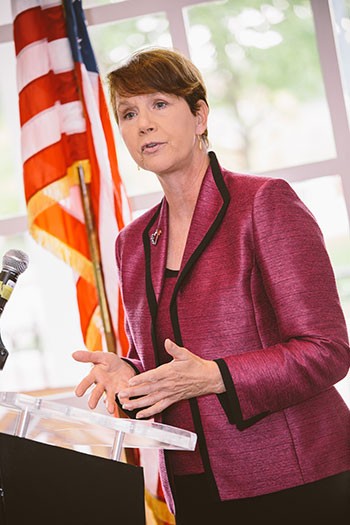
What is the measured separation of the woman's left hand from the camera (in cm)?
149

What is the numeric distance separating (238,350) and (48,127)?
80.6 inches

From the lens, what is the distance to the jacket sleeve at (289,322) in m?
1.61

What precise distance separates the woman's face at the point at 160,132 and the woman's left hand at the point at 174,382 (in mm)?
566

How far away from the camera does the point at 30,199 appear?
3.49m

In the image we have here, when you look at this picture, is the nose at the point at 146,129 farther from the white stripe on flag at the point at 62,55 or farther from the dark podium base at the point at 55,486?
the white stripe on flag at the point at 62,55

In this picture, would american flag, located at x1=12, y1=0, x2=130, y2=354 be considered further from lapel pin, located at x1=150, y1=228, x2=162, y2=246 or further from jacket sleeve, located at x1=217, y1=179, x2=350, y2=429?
jacket sleeve, located at x1=217, y1=179, x2=350, y2=429

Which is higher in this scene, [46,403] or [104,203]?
[104,203]

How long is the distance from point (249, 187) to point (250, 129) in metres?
2.20

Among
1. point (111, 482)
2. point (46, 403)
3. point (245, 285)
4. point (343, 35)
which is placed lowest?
point (111, 482)

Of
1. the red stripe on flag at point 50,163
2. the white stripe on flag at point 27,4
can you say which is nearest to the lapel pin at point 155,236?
the red stripe on flag at point 50,163

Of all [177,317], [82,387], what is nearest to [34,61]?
[177,317]

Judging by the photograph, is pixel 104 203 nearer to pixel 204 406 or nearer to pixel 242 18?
pixel 242 18

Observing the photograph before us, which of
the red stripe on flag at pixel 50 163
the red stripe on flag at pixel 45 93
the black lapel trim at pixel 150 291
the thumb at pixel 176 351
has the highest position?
the red stripe on flag at pixel 45 93

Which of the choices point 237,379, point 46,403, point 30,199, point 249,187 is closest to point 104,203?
point 30,199
